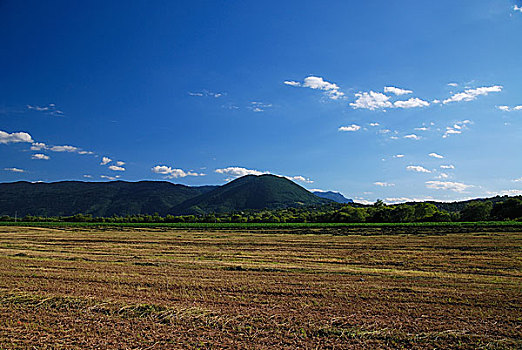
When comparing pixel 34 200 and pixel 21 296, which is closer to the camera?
pixel 21 296

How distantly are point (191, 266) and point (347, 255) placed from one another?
11.0m

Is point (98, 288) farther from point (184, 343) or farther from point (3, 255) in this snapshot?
point (3, 255)

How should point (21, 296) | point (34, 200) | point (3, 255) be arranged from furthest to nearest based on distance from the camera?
point (34, 200)
point (3, 255)
point (21, 296)

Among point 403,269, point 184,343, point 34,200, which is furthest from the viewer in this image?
point 34,200

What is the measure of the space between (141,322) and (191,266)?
28.0 feet

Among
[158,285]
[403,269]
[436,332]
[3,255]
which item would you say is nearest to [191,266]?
[158,285]

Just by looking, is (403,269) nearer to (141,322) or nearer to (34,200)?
(141,322)

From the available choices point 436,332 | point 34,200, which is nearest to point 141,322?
point 436,332

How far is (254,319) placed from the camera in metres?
9.44

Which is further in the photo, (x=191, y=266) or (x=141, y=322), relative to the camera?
(x=191, y=266)

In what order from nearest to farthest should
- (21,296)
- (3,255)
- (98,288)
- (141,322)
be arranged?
(141,322), (21,296), (98,288), (3,255)

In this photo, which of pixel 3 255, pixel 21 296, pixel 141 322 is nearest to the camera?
pixel 141 322

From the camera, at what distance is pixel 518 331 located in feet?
27.8

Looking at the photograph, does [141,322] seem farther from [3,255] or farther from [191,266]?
[3,255]
